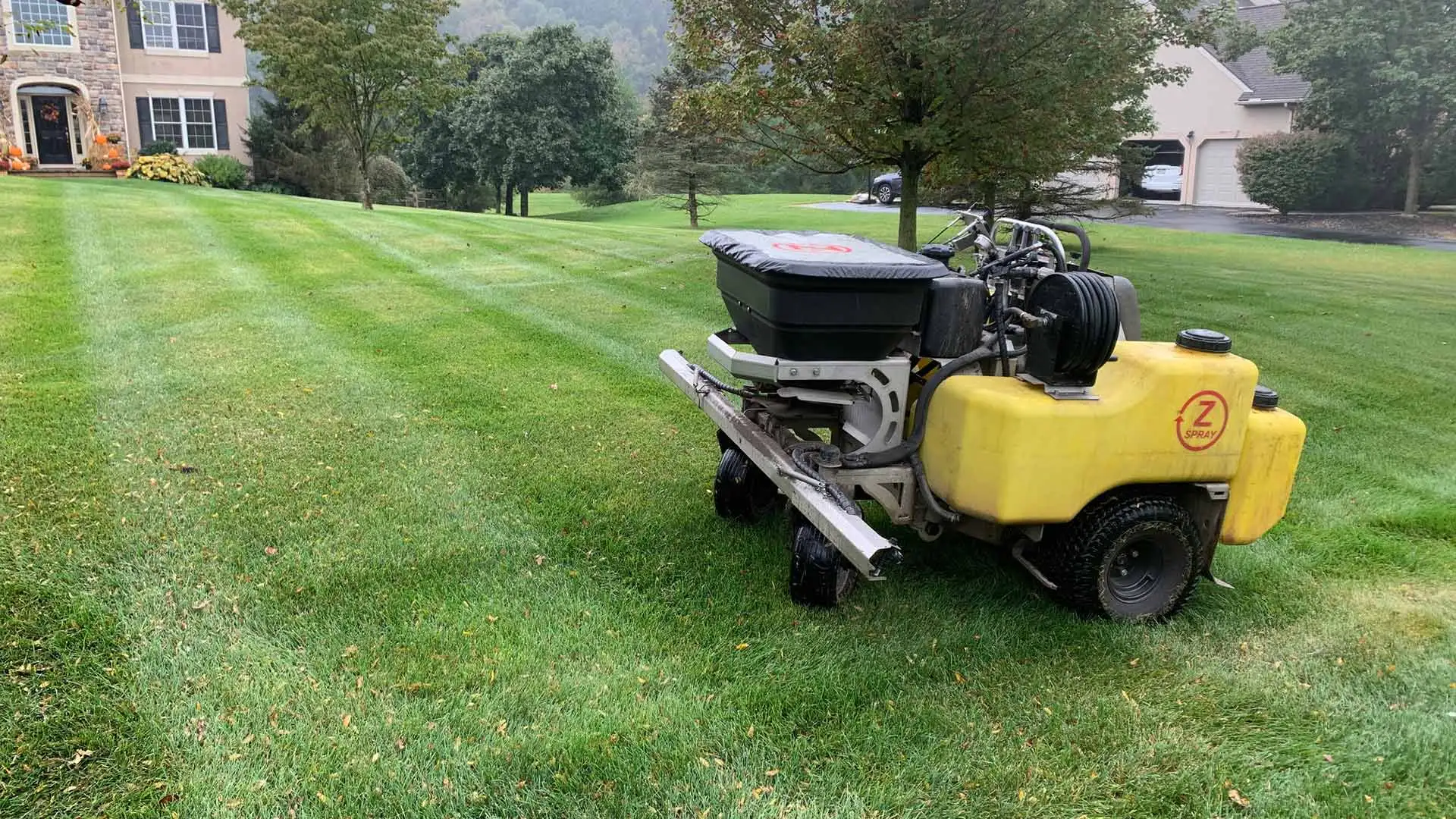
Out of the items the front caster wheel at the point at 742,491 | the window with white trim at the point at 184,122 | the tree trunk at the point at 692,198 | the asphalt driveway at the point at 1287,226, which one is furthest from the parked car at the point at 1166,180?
the front caster wheel at the point at 742,491

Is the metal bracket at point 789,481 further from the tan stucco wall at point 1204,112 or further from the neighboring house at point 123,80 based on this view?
the tan stucco wall at point 1204,112

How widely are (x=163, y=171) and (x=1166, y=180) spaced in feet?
106

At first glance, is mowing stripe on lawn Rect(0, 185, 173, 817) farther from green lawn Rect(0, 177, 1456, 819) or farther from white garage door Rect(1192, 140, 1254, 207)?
white garage door Rect(1192, 140, 1254, 207)

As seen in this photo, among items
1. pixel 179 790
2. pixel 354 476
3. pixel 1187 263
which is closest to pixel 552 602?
pixel 179 790

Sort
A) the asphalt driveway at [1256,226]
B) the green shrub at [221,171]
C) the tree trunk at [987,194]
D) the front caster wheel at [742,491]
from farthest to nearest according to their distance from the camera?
the green shrub at [221,171] < the asphalt driveway at [1256,226] < the tree trunk at [987,194] < the front caster wheel at [742,491]

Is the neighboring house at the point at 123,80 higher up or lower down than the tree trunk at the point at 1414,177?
higher up

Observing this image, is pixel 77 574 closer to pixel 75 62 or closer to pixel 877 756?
pixel 877 756

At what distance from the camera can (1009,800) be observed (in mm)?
2939

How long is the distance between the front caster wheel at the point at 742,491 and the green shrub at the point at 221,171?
26911 millimetres

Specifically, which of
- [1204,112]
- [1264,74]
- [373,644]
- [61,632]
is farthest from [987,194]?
[1264,74]

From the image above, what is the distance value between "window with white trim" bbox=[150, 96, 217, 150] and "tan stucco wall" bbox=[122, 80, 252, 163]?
0.22m

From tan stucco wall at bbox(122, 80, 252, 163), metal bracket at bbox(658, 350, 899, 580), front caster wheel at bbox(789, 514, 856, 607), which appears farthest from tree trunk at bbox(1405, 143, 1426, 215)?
tan stucco wall at bbox(122, 80, 252, 163)

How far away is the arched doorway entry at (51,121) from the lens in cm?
2652

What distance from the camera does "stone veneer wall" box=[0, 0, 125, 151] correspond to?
85.9 ft
